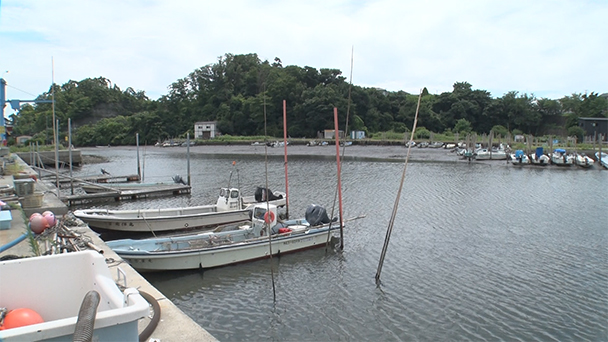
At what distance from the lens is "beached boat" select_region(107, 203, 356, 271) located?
45.9 feet

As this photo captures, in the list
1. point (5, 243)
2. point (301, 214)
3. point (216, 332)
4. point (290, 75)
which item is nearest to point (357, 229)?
point (301, 214)

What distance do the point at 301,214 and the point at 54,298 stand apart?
1980cm

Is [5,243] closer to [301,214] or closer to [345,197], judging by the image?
[301,214]

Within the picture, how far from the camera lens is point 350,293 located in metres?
13.4

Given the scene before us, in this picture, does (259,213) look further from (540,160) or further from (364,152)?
(364,152)

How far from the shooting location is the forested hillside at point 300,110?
100125 mm

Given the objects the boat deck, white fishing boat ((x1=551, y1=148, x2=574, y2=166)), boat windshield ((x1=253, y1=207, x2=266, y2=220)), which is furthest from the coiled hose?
white fishing boat ((x1=551, y1=148, x2=574, y2=166))

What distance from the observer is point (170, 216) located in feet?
67.1

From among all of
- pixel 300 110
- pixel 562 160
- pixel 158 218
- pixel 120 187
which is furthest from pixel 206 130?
pixel 158 218

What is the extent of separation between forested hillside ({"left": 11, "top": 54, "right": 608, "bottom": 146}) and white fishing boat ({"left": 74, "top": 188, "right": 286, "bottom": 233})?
236 ft

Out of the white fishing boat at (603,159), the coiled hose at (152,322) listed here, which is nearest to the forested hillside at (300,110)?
the white fishing boat at (603,159)

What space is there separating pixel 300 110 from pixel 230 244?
292ft

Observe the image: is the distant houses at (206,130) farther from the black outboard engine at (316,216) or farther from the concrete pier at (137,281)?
the concrete pier at (137,281)

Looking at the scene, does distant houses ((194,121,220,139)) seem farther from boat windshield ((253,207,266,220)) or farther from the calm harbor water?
boat windshield ((253,207,266,220))
